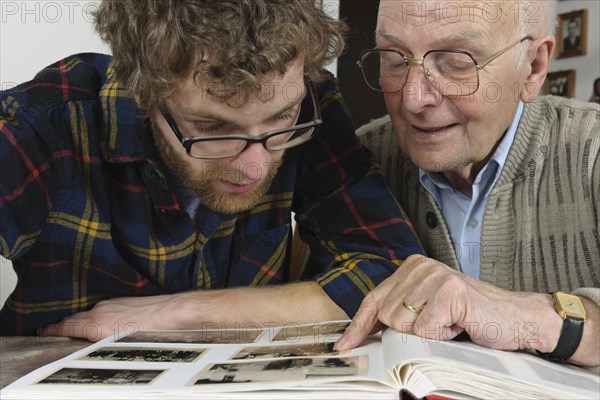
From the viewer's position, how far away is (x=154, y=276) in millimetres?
1328

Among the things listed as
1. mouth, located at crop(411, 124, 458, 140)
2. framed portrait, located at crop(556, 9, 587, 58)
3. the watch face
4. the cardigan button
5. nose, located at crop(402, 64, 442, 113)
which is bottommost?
the watch face

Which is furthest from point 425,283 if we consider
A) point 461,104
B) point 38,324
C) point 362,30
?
point 362,30

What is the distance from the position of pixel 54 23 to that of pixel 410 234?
1.33 meters

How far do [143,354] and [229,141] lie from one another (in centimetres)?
41

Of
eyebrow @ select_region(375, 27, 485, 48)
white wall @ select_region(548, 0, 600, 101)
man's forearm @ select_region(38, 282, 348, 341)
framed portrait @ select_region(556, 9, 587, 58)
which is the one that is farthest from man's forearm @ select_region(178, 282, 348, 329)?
framed portrait @ select_region(556, 9, 587, 58)

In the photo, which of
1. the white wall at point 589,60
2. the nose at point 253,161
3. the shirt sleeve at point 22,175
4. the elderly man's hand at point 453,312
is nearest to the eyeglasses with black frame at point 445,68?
the nose at point 253,161

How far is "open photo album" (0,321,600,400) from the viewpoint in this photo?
705 millimetres

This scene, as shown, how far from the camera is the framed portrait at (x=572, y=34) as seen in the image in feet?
11.2

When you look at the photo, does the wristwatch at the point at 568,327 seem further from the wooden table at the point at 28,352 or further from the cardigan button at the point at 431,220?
the wooden table at the point at 28,352

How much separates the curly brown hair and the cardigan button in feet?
1.75

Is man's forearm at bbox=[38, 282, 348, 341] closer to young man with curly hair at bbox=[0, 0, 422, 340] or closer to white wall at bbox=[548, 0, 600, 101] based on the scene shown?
young man with curly hair at bbox=[0, 0, 422, 340]

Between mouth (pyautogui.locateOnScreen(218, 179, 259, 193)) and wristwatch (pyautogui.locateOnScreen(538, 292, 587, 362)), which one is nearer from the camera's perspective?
wristwatch (pyautogui.locateOnScreen(538, 292, 587, 362))

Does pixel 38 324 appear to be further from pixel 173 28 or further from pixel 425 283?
pixel 425 283

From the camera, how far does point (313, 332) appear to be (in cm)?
104
